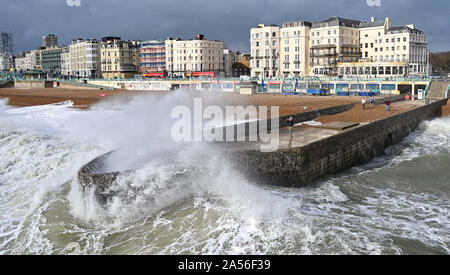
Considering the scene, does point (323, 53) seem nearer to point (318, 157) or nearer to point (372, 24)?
point (372, 24)

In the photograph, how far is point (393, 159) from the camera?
23250mm

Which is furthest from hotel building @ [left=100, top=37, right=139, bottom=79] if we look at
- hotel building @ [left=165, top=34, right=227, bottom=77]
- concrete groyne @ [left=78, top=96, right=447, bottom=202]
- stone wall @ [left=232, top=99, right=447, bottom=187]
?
concrete groyne @ [left=78, top=96, right=447, bottom=202]

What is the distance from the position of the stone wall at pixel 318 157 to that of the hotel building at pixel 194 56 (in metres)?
76.2

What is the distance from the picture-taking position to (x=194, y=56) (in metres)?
102

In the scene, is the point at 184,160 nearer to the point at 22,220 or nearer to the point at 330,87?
the point at 22,220

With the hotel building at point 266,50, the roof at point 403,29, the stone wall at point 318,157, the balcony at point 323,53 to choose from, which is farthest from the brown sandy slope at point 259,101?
the roof at point 403,29

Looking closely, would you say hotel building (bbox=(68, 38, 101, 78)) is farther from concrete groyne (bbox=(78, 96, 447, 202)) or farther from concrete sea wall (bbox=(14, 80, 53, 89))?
concrete groyne (bbox=(78, 96, 447, 202))

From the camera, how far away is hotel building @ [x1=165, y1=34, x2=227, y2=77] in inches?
3989

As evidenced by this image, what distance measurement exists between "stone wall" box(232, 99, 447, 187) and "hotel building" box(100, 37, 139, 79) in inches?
3847

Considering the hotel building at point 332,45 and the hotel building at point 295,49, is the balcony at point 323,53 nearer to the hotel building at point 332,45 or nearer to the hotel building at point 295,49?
the hotel building at point 332,45

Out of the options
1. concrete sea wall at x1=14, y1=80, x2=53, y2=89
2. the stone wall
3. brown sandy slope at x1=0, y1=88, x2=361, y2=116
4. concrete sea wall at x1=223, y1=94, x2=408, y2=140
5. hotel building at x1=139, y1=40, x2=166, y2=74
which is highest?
hotel building at x1=139, y1=40, x2=166, y2=74
